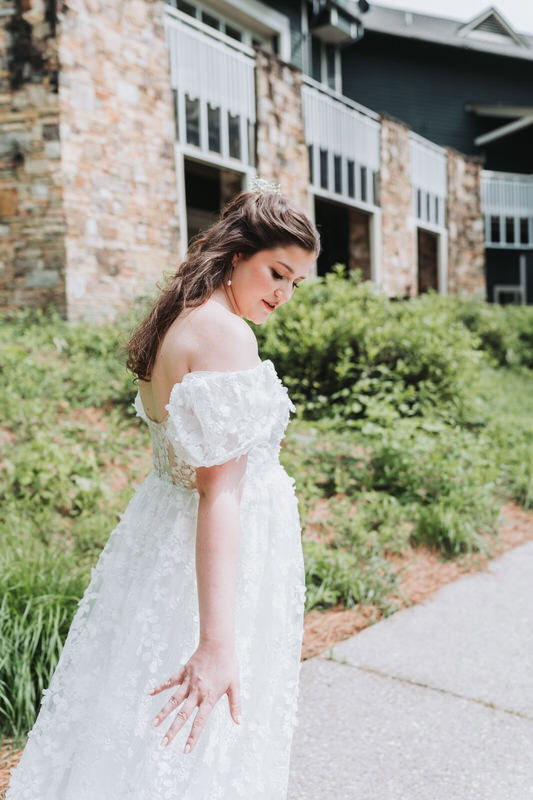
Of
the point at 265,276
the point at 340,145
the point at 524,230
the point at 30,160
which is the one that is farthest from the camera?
the point at 524,230

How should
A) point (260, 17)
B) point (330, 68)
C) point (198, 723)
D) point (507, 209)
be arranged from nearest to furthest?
point (198, 723) < point (260, 17) < point (330, 68) < point (507, 209)

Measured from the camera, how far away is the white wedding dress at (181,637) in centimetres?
145

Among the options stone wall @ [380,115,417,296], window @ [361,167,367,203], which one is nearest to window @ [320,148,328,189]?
window @ [361,167,367,203]

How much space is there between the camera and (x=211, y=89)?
10305 mm

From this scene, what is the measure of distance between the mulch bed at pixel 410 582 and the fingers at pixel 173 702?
1245 millimetres

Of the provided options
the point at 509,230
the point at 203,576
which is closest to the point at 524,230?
the point at 509,230

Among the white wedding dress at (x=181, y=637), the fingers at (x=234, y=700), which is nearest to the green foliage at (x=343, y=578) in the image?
the white wedding dress at (x=181, y=637)

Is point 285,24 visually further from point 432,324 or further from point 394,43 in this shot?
point 432,324

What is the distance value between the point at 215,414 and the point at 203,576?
32 centimetres

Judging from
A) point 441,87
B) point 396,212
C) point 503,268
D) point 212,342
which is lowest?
point 212,342

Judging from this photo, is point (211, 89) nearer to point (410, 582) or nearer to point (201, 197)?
point (201, 197)

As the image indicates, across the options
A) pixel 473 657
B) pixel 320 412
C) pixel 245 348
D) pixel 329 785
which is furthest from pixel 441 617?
pixel 320 412

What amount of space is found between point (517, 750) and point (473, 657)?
2.36 ft

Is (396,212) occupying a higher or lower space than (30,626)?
higher
